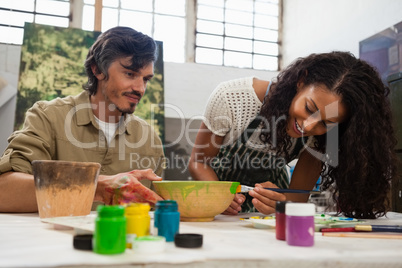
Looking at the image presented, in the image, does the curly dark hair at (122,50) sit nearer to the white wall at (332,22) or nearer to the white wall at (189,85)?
the white wall at (189,85)

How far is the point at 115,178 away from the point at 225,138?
72 centimetres

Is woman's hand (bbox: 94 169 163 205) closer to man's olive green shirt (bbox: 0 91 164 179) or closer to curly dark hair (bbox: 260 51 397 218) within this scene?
man's olive green shirt (bbox: 0 91 164 179)

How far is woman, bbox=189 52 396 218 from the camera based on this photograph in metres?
1.29

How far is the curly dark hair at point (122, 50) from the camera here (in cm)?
175

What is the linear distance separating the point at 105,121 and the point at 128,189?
780mm

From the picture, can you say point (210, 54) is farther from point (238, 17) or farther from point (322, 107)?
point (322, 107)

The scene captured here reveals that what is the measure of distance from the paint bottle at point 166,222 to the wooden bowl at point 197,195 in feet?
0.93

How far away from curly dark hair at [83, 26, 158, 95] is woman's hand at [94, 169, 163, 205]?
2.72 ft

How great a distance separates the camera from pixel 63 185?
0.88 meters

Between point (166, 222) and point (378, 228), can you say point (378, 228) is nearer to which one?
point (378, 228)

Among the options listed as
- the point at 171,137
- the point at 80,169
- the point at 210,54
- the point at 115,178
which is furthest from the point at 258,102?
the point at 210,54

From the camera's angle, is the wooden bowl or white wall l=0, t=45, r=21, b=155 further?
white wall l=0, t=45, r=21, b=155

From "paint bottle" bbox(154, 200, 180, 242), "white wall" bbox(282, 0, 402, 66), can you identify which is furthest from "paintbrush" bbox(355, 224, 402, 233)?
"white wall" bbox(282, 0, 402, 66)

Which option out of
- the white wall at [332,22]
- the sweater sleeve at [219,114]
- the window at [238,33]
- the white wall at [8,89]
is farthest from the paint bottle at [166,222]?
the window at [238,33]
